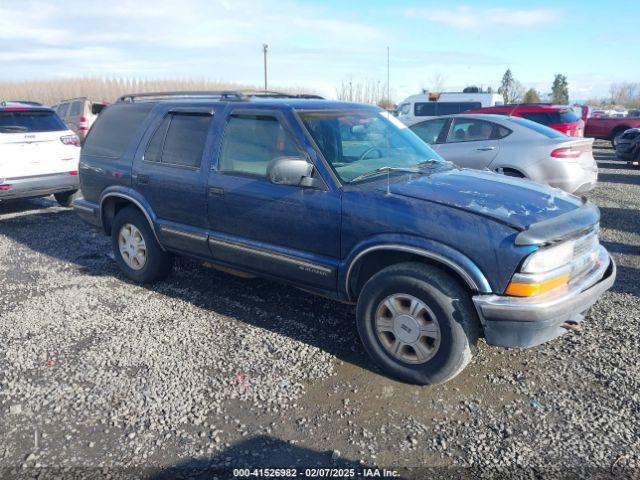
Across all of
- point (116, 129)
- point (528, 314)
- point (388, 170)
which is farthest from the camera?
point (116, 129)

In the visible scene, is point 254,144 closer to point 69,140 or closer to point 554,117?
point 69,140

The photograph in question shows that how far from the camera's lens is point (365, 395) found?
3336 mm

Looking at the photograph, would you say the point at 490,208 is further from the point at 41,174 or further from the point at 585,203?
the point at 41,174

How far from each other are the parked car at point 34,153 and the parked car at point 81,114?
8.05 meters

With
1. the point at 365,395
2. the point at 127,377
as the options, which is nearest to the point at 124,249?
the point at 127,377

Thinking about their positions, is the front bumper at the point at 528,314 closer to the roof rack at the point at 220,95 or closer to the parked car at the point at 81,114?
the roof rack at the point at 220,95

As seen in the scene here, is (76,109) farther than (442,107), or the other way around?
(442,107)

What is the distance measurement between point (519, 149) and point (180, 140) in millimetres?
5406

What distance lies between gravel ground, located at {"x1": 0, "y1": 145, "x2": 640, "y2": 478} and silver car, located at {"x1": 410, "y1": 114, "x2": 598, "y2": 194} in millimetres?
3033

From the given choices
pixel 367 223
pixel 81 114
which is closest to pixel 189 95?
pixel 367 223

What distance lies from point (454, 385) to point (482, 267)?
34.6 inches

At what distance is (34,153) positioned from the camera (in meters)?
7.76

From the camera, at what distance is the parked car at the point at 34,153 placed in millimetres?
7496

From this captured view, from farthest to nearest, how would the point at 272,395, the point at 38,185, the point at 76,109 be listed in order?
Result: the point at 76,109 → the point at 38,185 → the point at 272,395
